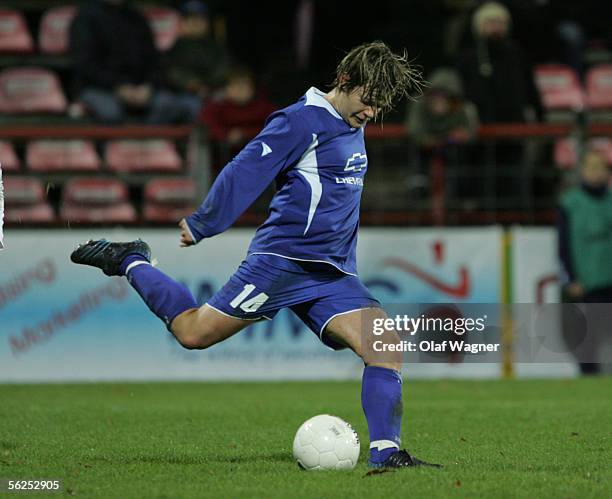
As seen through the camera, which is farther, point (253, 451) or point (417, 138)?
point (417, 138)

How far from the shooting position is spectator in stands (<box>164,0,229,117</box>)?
14832 millimetres

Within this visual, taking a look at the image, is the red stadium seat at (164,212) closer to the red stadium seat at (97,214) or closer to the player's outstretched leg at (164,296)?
the red stadium seat at (97,214)

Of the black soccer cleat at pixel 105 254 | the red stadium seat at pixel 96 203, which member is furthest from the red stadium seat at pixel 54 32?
the black soccer cleat at pixel 105 254

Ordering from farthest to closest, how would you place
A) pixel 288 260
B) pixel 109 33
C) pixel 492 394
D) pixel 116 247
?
pixel 109 33 < pixel 492 394 < pixel 116 247 < pixel 288 260

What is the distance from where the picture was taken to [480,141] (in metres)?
13.6

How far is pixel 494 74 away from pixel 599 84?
2.66 m

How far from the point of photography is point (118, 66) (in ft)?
48.5

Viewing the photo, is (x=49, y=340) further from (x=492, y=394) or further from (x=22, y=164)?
(x=492, y=394)

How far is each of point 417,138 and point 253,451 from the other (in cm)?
663

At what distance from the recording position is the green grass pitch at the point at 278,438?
600 centimetres

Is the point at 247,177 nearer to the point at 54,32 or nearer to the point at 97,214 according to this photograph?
the point at 97,214

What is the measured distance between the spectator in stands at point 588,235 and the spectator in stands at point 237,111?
340 cm

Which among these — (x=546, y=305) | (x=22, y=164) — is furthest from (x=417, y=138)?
(x=22, y=164)

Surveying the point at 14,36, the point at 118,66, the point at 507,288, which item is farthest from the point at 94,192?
the point at 507,288
